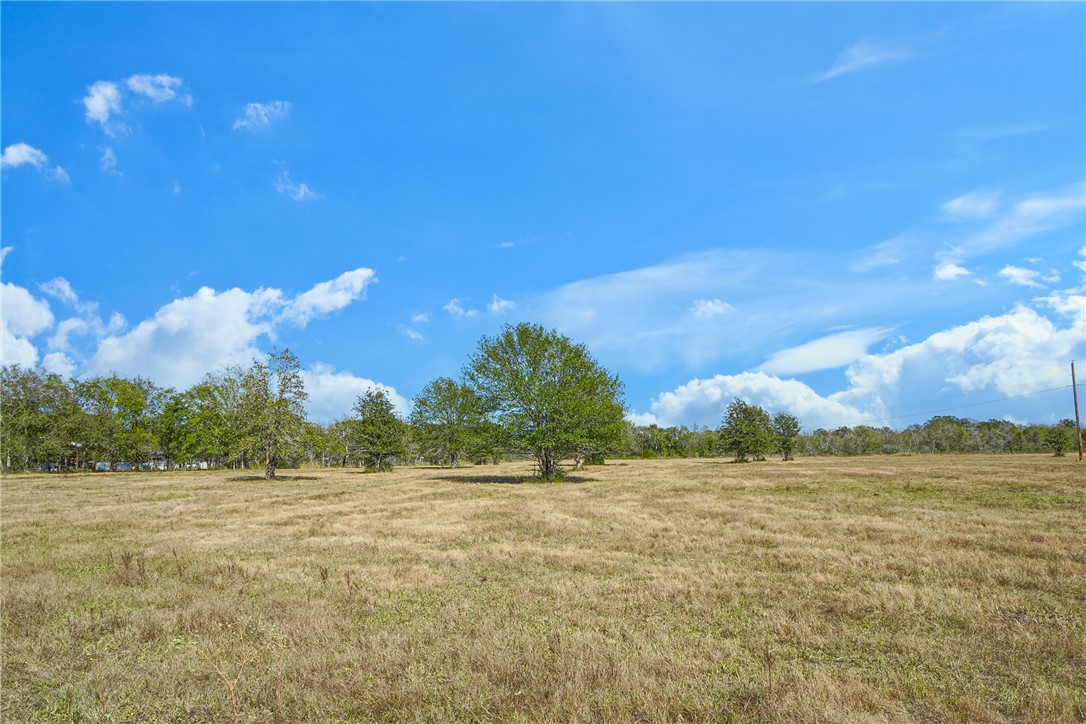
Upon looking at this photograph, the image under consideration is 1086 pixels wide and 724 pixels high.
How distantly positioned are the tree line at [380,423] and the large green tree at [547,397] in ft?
0.33

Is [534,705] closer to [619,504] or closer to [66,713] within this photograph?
[66,713]

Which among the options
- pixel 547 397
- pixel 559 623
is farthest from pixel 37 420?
pixel 559 623

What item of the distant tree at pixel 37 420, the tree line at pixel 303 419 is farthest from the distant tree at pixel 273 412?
the distant tree at pixel 37 420

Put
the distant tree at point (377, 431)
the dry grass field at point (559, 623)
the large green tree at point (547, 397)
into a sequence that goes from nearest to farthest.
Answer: the dry grass field at point (559, 623)
the large green tree at point (547, 397)
the distant tree at point (377, 431)

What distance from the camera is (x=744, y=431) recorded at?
84.1 m

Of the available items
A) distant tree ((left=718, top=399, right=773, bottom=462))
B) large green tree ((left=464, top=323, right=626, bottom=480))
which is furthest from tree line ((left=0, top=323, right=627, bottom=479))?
distant tree ((left=718, top=399, right=773, bottom=462))

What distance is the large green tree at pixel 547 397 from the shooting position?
48125 millimetres

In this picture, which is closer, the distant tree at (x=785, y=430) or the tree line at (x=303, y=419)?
the tree line at (x=303, y=419)

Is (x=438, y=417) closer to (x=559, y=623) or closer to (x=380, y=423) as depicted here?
(x=380, y=423)

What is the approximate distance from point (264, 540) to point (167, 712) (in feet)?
42.0

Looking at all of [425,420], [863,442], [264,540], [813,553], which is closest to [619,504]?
[813,553]

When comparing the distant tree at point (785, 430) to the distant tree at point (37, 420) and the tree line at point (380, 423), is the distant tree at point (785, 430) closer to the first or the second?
the tree line at point (380, 423)

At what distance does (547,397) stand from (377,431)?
4040 cm

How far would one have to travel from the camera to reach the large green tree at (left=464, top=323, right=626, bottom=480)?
158 feet
